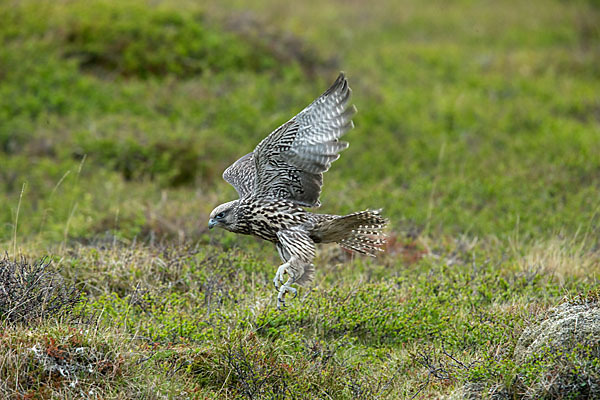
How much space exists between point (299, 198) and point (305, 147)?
1.94ft

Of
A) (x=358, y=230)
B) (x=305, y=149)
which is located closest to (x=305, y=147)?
(x=305, y=149)

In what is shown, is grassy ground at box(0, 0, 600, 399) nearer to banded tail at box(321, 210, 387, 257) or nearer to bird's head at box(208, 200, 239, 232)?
banded tail at box(321, 210, 387, 257)

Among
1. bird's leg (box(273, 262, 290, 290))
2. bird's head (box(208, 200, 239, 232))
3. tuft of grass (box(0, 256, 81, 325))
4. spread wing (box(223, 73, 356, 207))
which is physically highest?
spread wing (box(223, 73, 356, 207))

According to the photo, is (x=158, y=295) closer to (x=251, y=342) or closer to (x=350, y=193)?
(x=251, y=342)

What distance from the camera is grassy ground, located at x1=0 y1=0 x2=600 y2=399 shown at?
5.02m

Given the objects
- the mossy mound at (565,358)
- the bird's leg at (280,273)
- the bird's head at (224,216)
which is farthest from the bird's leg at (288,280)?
the mossy mound at (565,358)

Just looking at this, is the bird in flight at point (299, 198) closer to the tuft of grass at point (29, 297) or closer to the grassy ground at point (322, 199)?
the grassy ground at point (322, 199)

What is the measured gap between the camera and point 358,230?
6254mm

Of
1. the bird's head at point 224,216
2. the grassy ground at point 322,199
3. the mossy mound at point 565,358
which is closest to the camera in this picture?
the mossy mound at point 565,358

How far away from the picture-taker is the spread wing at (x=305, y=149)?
5715 millimetres

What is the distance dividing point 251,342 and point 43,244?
2.81 meters

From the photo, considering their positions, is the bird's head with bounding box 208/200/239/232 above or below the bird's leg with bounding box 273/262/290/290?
above

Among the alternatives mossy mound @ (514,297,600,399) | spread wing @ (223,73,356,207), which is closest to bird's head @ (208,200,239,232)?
spread wing @ (223,73,356,207)

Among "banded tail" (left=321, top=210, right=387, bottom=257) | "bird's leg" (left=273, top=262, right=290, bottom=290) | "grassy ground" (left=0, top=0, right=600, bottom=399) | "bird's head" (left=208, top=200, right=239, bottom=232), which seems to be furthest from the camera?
"bird's head" (left=208, top=200, right=239, bottom=232)
